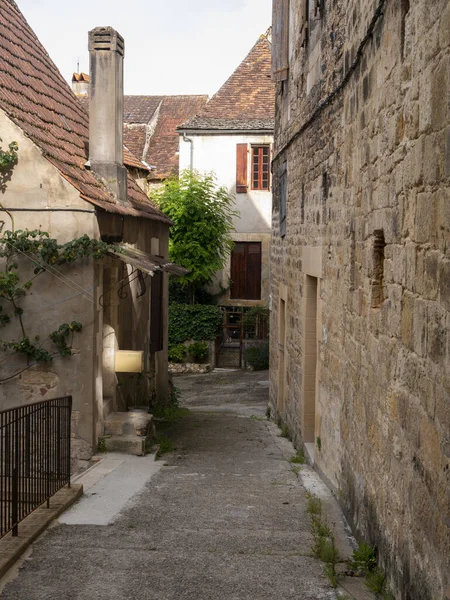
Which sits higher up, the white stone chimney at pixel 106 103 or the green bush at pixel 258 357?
the white stone chimney at pixel 106 103

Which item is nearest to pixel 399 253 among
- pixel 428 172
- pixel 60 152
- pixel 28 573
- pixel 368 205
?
pixel 428 172

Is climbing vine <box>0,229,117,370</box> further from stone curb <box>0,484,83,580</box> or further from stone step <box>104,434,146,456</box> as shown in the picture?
stone curb <box>0,484,83,580</box>

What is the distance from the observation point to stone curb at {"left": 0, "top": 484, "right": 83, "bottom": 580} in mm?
5327

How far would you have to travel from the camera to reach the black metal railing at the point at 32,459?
5.81 meters

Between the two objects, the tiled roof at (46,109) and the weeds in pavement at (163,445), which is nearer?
the tiled roof at (46,109)

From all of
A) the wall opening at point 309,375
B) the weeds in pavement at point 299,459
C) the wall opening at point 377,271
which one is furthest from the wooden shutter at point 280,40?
the wall opening at point 377,271

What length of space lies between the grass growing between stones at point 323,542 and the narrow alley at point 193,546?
0.19 ft

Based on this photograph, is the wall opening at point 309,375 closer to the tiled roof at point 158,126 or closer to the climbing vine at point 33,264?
the climbing vine at point 33,264

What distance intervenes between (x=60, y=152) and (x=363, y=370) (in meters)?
5.42

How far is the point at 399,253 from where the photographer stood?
4.74 m

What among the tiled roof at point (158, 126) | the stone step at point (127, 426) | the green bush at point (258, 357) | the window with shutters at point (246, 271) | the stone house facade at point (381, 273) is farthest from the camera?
the tiled roof at point (158, 126)

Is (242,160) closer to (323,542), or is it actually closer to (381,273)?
(381,273)

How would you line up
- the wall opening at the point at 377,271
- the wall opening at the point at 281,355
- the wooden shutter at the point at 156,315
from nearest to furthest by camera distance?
the wall opening at the point at 377,271
the wall opening at the point at 281,355
the wooden shutter at the point at 156,315

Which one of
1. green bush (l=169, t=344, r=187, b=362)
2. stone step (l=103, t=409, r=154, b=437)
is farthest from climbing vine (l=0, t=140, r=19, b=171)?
green bush (l=169, t=344, r=187, b=362)
